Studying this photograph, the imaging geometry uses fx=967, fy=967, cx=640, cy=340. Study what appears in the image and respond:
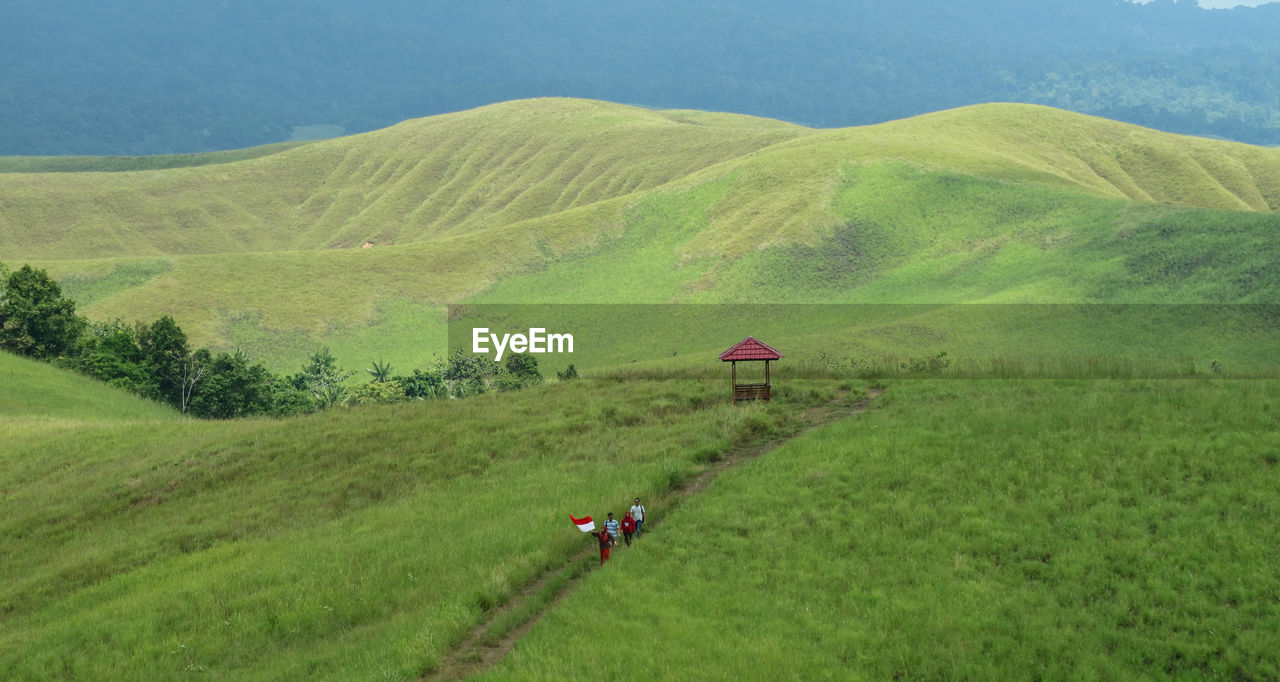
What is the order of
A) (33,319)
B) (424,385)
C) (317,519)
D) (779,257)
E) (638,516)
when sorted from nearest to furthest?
1. (638,516)
2. (317,519)
3. (33,319)
4. (424,385)
5. (779,257)

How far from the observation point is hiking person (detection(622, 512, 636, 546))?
29281 mm

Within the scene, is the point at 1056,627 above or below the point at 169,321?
below

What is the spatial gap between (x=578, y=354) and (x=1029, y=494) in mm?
89689

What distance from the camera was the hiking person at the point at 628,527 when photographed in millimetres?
29281

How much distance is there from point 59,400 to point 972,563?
66223mm

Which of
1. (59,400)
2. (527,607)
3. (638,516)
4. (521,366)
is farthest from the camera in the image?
(521,366)

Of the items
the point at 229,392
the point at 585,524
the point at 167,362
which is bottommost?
the point at 585,524

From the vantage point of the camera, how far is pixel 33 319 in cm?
8931

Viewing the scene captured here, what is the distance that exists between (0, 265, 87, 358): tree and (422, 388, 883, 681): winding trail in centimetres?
7816

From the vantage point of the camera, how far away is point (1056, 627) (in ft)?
76.3

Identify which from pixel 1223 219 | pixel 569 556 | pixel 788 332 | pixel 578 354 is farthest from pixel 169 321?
pixel 1223 219

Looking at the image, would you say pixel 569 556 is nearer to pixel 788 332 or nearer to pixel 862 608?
pixel 862 608

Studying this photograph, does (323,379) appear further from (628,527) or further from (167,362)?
(628,527)

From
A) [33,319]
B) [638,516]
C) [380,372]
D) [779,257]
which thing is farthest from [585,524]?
[779,257]
